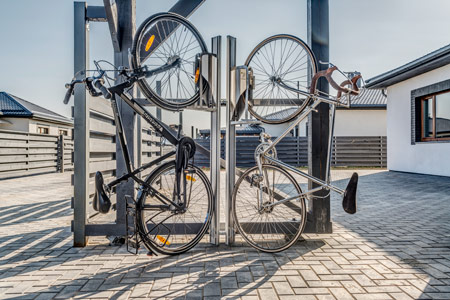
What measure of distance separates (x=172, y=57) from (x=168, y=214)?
4.63ft

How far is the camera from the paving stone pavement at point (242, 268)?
1.98 meters

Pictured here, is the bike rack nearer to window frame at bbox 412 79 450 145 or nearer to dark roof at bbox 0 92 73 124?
window frame at bbox 412 79 450 145

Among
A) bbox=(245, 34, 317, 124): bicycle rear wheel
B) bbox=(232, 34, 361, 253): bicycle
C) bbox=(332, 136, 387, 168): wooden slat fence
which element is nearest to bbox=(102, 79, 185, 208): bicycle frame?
bbox=(232, 34, 361, 253): bicycle

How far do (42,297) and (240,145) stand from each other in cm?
1322

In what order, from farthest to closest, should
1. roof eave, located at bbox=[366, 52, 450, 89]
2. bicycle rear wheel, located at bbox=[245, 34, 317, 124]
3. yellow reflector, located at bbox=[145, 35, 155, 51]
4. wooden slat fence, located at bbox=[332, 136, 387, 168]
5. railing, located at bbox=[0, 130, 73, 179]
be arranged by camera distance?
wooden slat fence, located at bbox=[332, 136, 387, 168] → railing, located at bbox=[0, 130, 73, 179] → roof eave, located at bbox=[366, 52, 450, 89] → bicycle rear wheel, located at bbox=[245, 34, 317, 124] → yellow reflector, located at bbox=[145, 35, 155, 51]

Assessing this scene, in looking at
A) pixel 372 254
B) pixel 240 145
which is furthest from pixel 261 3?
pixel 240 145

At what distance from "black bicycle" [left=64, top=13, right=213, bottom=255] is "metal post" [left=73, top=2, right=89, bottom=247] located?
0.61 feet

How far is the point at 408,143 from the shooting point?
992cm

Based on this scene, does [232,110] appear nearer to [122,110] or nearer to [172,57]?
[172,57]

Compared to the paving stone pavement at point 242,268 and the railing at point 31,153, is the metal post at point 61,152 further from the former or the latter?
the paving stone pavement at point 242,268

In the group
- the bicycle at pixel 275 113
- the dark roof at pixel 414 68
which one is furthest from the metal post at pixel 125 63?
the dark roof at pixel 414 68

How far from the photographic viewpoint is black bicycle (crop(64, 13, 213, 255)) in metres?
2.51

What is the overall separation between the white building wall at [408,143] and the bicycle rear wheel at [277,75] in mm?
7351

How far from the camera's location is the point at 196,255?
2.65m
